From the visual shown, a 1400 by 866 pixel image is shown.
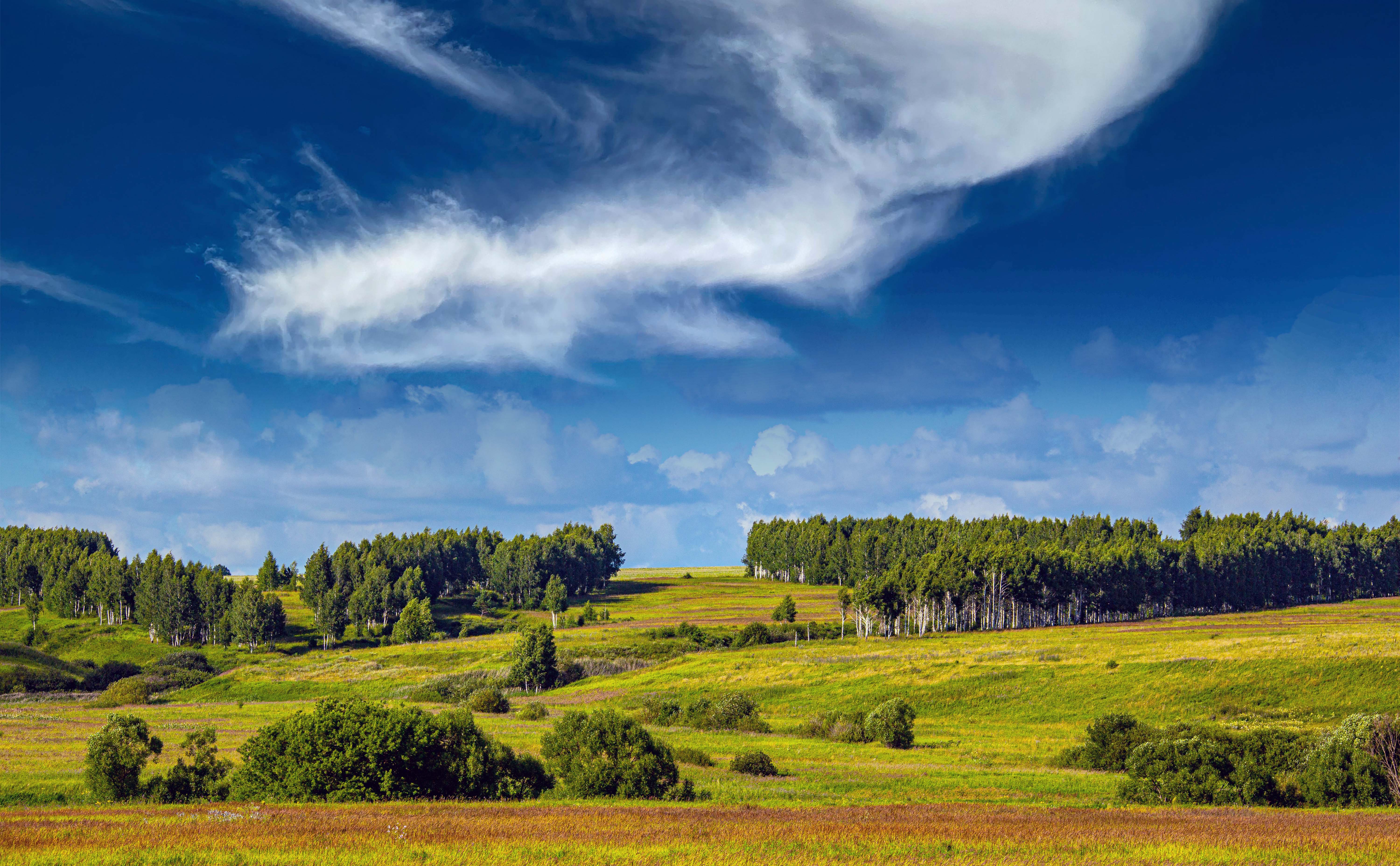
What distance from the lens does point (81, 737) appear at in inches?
2346

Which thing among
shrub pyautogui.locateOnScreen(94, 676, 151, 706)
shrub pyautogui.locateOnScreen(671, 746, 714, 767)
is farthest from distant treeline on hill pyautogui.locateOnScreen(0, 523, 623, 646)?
shrub pyautogui.locateOnScreen(671, 746, 714, 767)

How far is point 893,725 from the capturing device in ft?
186

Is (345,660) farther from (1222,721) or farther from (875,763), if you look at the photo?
(1222,721)

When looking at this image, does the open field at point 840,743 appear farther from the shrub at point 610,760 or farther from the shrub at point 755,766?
the shrub at point 610,760

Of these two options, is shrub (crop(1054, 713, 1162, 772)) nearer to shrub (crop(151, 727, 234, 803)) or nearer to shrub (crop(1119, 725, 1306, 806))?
shrub (crop(1119, 725, 1306, 806))

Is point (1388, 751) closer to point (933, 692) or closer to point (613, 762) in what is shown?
point (613, 762)

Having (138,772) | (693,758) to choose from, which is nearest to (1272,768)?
(693,758)

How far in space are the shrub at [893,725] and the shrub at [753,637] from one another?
220ft

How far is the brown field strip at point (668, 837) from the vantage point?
19.2 meters

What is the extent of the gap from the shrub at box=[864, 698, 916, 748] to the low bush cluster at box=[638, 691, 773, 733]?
32.0ft

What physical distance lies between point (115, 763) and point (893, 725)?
4279cm

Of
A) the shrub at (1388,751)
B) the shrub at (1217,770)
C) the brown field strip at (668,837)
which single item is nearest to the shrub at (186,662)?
the brown field strip at (668,837)

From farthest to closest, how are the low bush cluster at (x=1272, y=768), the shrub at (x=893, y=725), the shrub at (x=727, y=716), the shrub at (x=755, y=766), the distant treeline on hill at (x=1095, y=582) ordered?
the distant treeline on hill at (x=1095, y=582) → the shrub at (x=727, y=716) → the shrub at (x=893, y=725) → the shrub at (x=755, y=766) → the low bush cluster at (x=1272, y=768)

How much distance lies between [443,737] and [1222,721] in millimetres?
52791
